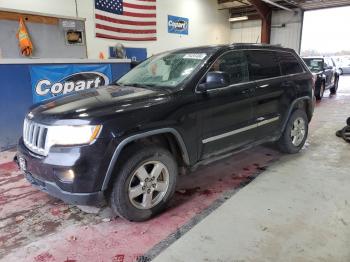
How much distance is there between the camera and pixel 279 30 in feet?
51.7

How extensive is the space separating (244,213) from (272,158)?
1761 millimetres

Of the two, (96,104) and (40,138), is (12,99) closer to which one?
(40,138)

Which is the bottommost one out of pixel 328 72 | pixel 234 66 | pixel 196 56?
pixel 328 72

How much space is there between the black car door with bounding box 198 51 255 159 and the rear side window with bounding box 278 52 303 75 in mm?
864

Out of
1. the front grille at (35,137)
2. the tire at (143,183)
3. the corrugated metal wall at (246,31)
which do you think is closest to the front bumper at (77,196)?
the tire at (143,183)

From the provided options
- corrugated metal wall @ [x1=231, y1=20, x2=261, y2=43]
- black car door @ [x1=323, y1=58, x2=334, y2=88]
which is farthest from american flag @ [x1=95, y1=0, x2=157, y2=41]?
corrugated metal wall @ [x1=231, y1=20, x2=261, y2=43]

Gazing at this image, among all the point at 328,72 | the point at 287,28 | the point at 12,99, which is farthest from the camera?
the point at 287,28

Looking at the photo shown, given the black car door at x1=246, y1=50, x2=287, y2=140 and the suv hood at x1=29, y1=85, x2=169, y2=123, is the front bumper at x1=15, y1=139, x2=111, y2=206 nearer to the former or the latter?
the suv hood at x1=29, y1=85, x2=169, y2=123

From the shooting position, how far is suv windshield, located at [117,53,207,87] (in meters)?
3.01

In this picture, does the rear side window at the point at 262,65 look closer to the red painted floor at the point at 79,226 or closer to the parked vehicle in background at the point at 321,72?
the red painted floor at the point at 79,226

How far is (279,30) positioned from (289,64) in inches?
512

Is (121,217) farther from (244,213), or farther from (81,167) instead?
(244,213)

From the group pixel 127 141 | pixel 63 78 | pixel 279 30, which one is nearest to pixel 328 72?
pixel 279 30

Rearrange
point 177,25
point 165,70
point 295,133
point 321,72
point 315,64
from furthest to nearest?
point 177,25 < point 315,64 < point 321,72 < point 295,133 < point 165,70
